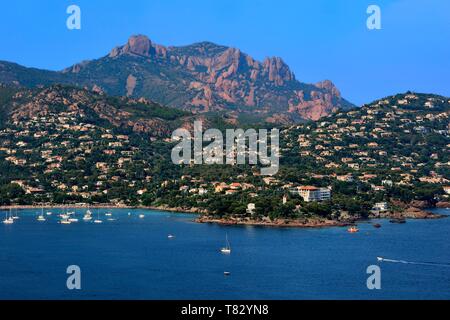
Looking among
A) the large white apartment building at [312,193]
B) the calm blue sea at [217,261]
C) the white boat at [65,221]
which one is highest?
the large white apartment building at [312,193]

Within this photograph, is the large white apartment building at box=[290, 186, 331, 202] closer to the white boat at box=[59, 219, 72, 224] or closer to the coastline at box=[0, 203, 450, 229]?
the coastline at box=[0, 203, 450, 229]

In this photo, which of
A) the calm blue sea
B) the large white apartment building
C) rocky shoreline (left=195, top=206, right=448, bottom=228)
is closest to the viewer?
the calm blue sea

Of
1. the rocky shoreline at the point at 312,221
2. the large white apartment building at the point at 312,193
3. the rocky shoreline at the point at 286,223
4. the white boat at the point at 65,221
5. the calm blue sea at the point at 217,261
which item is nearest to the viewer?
the calm blue sea at the point at 217,261

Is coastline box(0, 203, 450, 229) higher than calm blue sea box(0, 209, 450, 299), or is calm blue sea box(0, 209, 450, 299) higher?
coastline box(0, 203, 450, 229)

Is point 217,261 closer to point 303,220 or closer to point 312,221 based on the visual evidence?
point 312,221

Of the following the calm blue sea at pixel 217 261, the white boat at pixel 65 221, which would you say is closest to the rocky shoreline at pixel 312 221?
the calm blue sea at pixel 217 261

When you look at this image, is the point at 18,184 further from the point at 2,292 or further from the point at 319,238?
the point at 2,292

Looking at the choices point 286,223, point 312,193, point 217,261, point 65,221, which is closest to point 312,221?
point 286,223

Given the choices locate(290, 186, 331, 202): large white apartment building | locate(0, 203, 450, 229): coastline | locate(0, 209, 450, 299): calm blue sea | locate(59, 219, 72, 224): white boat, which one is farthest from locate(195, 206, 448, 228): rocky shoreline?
locate(59, 219, 72, 224): white boat

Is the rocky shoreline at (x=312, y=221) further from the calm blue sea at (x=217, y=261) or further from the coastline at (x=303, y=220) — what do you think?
the calm blue sea at (x=217, y=261)
